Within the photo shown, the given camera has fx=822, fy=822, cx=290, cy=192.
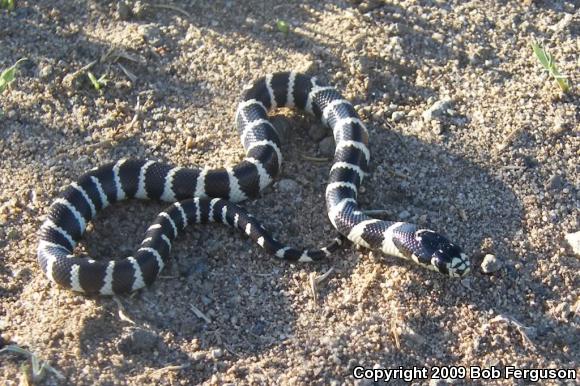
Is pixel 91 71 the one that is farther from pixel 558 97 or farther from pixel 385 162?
pixel 558 97

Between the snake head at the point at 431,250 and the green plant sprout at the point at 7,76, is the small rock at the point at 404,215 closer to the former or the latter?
the snake head at the point at 431,250

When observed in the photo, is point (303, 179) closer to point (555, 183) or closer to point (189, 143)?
point (189, 143)

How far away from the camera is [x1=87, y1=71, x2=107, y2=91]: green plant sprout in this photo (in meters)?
8.05

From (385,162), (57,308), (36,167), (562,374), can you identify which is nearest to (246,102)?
(385,162)

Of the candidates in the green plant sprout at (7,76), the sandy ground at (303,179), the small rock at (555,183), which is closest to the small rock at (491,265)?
the sandy ground at (303,179)

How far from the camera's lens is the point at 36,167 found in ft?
24.5

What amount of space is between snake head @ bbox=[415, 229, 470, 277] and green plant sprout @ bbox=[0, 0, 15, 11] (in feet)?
16.9

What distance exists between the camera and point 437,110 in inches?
308

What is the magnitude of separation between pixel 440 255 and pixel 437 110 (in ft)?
6.39

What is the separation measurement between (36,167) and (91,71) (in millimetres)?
1320

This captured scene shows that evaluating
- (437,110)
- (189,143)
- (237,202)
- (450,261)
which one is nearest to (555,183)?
(437,110)

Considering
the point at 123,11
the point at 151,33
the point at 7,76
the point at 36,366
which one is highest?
the point at 123,11

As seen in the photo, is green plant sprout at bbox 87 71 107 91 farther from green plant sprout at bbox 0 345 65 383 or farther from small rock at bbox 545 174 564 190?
small rock at bbox 545 174 564 190

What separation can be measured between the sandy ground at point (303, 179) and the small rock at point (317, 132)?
2 cm
